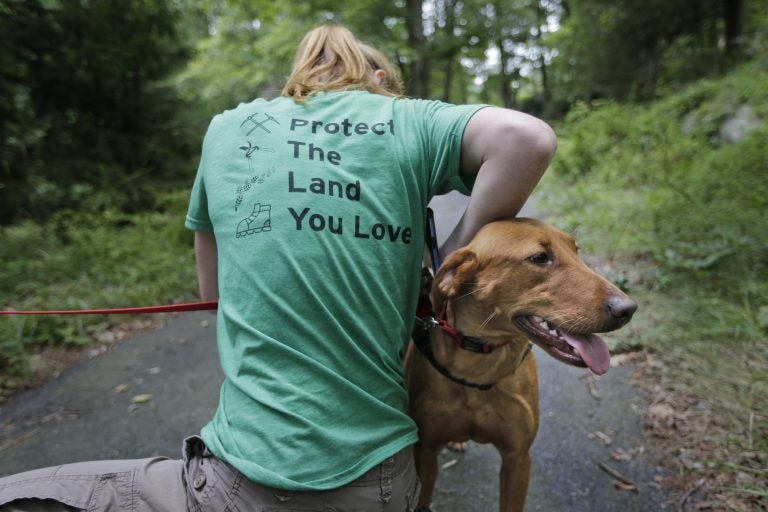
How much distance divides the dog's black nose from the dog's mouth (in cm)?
13

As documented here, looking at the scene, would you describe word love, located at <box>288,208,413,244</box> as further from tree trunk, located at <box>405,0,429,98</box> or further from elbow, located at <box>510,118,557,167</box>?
tree trunk, located at <box>405,0,429,98</box>

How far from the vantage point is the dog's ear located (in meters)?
1.64

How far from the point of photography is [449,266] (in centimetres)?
166

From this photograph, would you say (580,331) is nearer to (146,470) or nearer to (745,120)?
(146,470)

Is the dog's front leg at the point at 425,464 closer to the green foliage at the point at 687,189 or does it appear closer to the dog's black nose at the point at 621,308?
the dog's black nose at the point at 621,308

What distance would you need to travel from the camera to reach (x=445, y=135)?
145 centimetres

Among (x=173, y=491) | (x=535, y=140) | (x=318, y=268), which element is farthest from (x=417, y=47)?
(x=173, y=491)

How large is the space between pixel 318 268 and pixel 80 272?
5791 mm

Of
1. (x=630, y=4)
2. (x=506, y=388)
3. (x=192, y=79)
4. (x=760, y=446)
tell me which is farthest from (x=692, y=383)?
(x=630, y=4)

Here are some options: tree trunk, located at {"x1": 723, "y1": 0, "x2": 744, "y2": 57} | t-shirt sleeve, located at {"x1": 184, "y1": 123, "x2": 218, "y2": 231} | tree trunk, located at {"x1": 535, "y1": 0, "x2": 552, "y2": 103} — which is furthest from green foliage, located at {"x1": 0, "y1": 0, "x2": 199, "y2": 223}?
tree trunk, located at {"x1": 535, "y1": 0, "x2": 552, "y2": 103}

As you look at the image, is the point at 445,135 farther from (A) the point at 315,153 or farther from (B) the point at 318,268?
(B) the point at 318,268

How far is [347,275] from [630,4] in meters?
14.5

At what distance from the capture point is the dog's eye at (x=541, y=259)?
1.68 m

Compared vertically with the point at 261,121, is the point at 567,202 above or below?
below
